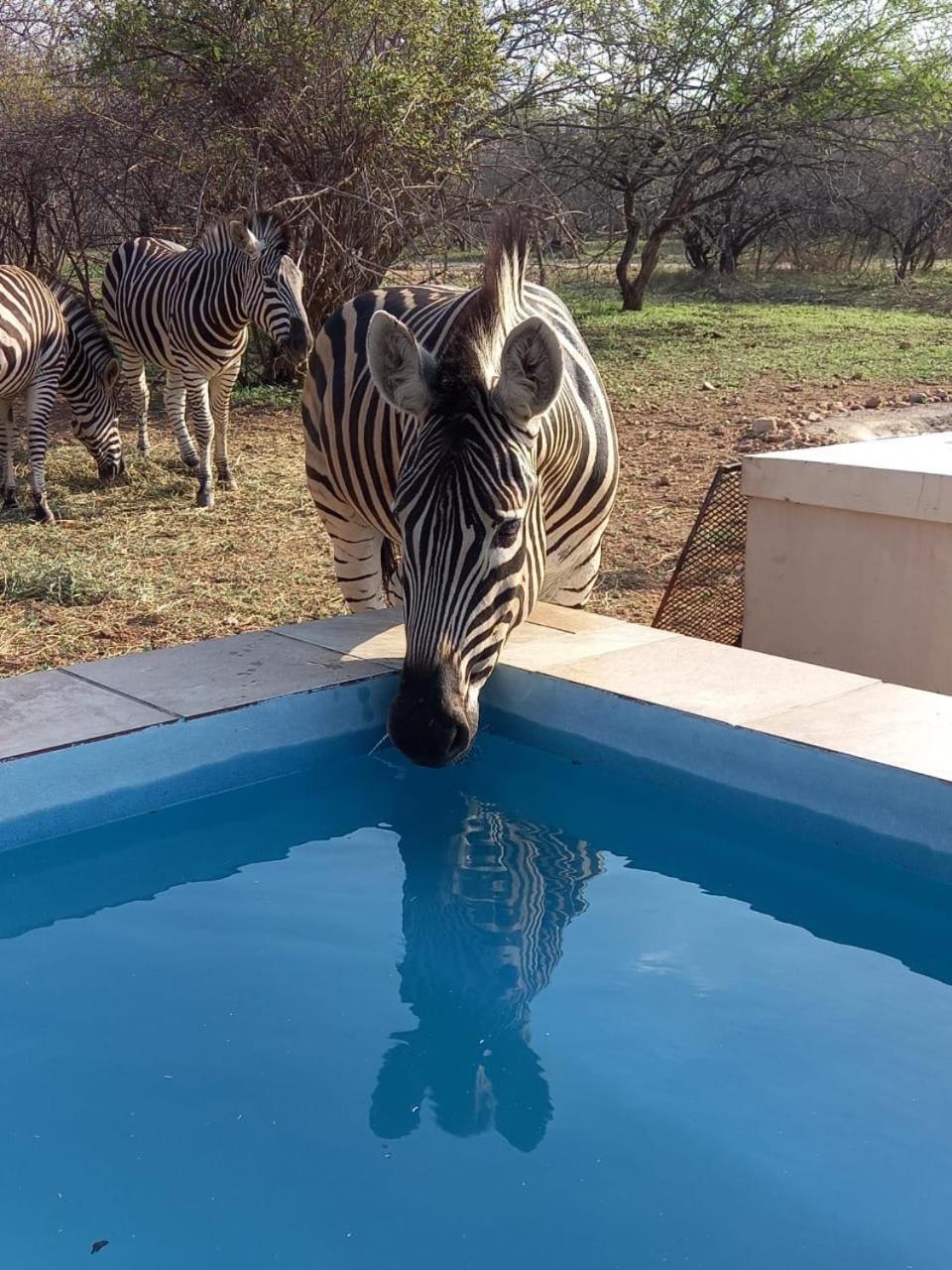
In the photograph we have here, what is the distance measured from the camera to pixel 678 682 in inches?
151

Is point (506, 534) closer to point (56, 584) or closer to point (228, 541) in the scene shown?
point (56, 584)

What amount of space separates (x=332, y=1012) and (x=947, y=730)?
1743mm

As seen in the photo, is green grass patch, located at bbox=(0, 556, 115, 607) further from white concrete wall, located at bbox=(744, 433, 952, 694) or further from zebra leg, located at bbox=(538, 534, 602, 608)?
white concrete wall, located at bbox=(744, 433, 952, 694)

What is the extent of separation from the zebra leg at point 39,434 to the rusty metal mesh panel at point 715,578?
14.9 feet

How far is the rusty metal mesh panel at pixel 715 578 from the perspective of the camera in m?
5.30

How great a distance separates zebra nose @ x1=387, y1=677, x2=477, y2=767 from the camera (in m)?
2.86

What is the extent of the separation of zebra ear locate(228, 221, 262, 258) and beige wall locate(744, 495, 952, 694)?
515 cm

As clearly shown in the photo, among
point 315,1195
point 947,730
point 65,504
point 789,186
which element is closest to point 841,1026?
point 947,730

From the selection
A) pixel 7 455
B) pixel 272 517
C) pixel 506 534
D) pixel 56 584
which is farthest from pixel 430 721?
pixel 7 455

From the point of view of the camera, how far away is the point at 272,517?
838 cm

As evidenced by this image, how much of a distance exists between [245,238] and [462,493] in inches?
253

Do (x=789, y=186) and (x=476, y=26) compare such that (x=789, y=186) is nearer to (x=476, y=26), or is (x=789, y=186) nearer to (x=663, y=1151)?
(x=476, y=26)

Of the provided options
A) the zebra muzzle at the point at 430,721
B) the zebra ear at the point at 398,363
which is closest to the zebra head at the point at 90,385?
the zebra ear at the point at 398,363

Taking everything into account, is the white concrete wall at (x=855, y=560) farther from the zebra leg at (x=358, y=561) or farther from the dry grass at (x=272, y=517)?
the zebra leg at (x=358, y=561)
